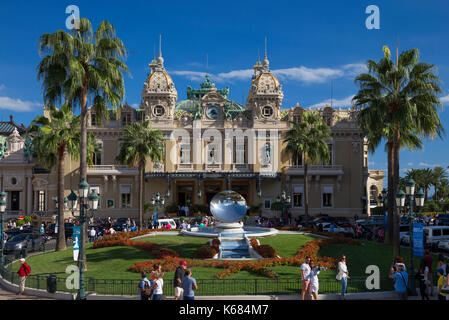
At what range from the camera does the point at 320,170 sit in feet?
180

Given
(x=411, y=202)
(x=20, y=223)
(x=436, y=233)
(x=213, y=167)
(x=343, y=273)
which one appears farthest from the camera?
(x=213, y=167)

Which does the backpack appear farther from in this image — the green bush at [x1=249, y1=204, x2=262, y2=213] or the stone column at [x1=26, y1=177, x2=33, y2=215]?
the stone column at [x1=26, y1=177, x2=33, y2=215]

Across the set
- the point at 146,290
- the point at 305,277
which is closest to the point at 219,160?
the point at 305,277

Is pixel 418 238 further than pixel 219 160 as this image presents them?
No

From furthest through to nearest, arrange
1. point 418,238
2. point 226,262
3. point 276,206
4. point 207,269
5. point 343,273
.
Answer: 1. point 276,206
2. point 226,262
3. point 207,269
4. point 418,238
5. point 343,273

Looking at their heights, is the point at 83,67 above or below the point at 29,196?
above

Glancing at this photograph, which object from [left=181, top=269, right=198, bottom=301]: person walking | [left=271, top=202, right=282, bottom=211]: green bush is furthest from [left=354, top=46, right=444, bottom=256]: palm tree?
[left=271, top=202, right=282, bottom=211]: green bush

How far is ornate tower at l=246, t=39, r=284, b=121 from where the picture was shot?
180ft

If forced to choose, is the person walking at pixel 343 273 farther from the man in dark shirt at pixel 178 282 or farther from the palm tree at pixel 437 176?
the palm tree at pixel 437 176

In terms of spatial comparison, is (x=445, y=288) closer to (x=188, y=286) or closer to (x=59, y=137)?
(x=188, y=286)

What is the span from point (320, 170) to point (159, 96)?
21.0 m

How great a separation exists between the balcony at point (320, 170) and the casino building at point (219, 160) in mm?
116
